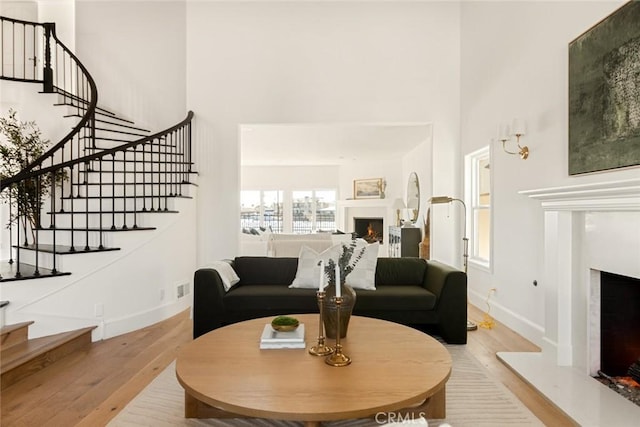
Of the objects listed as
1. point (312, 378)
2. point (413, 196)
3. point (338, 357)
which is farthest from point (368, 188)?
point (312, 378)

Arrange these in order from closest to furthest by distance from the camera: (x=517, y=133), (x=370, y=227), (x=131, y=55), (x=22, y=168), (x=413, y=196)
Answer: (x=517, y=133), (x=22, y=168), (x=131, y=55), (x=413, y=196), (x=370, y=227)

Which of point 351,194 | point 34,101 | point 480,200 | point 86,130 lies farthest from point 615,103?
point 351,194

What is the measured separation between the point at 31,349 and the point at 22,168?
95.9 inches

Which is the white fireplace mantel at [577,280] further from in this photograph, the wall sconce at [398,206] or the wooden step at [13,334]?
the wall sconce at [398,206]

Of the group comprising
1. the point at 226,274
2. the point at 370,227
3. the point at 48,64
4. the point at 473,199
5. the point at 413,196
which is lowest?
the point at 226,274

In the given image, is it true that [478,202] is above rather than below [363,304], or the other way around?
above

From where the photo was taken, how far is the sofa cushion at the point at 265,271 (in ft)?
13.1

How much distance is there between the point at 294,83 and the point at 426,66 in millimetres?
1880

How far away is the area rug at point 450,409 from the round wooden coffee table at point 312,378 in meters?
0.16

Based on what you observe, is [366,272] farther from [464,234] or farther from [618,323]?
[464,234]

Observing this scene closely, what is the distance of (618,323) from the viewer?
2555 mm

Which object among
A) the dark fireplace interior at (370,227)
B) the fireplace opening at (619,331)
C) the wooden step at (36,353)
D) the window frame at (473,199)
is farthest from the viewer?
the dark fireplace interior at (370,227)

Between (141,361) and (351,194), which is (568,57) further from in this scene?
(351,194)

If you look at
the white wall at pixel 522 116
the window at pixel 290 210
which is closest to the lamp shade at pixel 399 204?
the window at pixel 290 210
